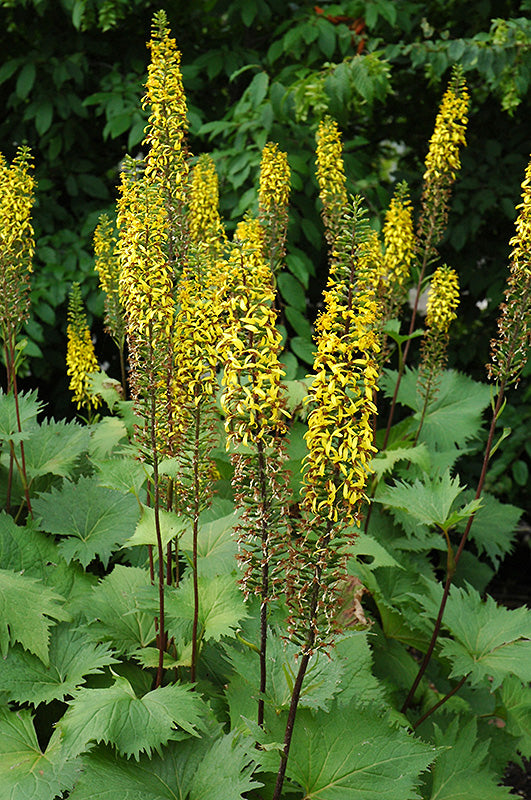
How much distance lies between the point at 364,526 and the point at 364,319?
7.15ft

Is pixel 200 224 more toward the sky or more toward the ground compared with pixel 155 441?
more toward the sky

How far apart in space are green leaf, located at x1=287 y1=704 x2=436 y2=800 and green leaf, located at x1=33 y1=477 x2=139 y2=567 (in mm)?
1070

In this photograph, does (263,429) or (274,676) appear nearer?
(263,429)

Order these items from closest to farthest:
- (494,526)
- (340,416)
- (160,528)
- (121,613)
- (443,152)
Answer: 1. (340,416)
2. (160,528)
3. (121,613)
4. (443,152)
5. (494,526)

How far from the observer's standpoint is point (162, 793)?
212 cm

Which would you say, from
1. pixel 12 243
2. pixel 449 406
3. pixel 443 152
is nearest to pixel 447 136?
pixel 443 152

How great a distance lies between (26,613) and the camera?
2531 mm

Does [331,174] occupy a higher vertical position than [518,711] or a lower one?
higher

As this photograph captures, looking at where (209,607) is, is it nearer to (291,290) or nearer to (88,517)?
(88,517)

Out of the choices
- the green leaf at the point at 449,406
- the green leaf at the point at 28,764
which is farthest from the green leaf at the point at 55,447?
the green leaf at the point at 449,406

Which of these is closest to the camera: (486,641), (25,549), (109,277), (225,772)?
(225,772)

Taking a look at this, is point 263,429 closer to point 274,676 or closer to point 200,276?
point 200,276

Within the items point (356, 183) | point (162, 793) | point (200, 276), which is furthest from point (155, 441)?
point (356, 183)

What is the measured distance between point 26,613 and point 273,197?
2002 millimetres
